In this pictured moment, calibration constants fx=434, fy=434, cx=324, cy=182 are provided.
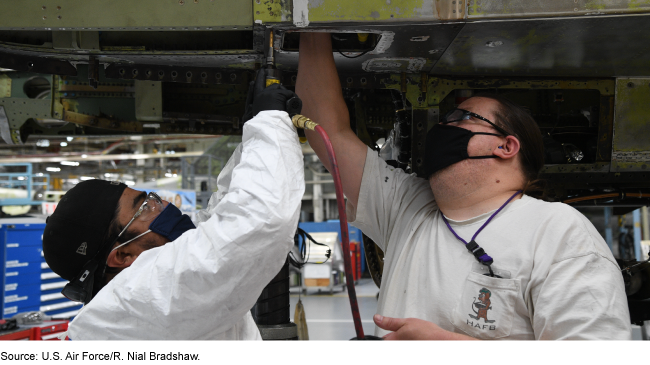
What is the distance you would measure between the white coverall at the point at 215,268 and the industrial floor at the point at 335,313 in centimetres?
563

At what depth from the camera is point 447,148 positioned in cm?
168

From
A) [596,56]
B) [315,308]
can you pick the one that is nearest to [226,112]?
[596,56]

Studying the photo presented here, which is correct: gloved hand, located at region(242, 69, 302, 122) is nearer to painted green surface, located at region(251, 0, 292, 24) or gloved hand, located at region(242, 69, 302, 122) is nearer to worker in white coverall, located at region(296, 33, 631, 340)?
painted green surface, located at region(251, 0, 292, 24)

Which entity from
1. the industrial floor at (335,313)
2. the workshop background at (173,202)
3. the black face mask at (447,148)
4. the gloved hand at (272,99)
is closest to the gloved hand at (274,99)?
the gloved hand at (272,99)

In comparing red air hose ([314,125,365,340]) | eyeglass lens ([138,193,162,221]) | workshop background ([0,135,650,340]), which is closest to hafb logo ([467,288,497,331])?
red air hose ([314,125,365,340])

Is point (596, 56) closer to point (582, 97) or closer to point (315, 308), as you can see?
point (582, 97)

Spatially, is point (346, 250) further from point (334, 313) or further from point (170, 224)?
point (334, 313)

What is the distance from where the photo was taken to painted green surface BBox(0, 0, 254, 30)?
168 centimetres

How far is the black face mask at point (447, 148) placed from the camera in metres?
1.66

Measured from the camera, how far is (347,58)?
2109 mm

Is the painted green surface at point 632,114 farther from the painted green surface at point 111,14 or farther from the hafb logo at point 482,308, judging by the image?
the painted green surface at point 111,14

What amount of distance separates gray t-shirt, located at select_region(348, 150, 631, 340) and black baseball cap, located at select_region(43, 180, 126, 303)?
40.2 inches

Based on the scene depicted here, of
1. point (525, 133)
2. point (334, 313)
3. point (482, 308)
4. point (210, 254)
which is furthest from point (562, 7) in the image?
point (334, 313)

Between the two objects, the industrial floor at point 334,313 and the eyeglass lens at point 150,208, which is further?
the industrial floor at point 334,313
